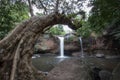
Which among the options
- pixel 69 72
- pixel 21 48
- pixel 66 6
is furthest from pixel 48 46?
pixel 21 48

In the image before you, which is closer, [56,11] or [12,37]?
[12,37]

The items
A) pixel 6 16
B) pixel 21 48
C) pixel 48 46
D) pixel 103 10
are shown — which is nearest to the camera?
pixel 21 48

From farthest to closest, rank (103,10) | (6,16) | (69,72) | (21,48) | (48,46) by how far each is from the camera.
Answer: (48,46)
(69,72)
(103,10)
(6,16)
(21,48)

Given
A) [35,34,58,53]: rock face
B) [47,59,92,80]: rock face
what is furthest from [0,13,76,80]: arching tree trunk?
[35,34,58,53]: rock face

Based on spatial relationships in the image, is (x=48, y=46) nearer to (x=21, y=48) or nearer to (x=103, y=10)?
(x=103, y=10)

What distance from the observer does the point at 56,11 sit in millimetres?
5301

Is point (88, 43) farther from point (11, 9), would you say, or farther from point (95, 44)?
point (11, 9)

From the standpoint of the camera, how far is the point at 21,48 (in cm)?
457

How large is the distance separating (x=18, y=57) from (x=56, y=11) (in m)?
1.59

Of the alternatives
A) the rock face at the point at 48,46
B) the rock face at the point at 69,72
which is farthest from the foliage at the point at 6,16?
the rock face at the point at 48,46

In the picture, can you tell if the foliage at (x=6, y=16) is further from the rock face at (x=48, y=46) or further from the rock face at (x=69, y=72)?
the rock face at (x=48, y=46)

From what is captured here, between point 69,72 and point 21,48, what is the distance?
222 cm

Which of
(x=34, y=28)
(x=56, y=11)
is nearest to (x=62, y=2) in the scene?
(x=56, y=11)

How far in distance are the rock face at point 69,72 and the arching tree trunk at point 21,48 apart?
1.19m
